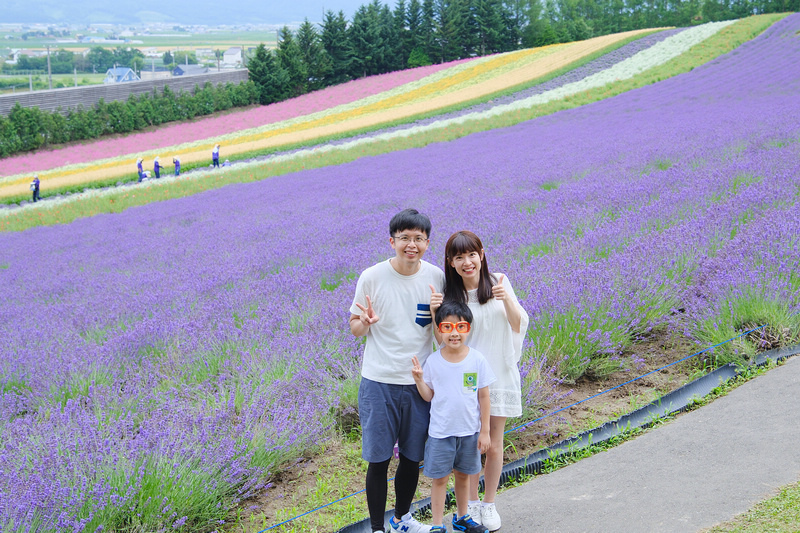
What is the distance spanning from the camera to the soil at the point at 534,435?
3.13 meters

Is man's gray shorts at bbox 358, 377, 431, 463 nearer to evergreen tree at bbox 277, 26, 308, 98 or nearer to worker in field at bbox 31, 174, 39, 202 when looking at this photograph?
worker in field at bbox 31, 174, 39, 202

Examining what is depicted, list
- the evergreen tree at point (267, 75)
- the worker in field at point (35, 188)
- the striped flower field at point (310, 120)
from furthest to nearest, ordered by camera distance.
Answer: the evergreen tree at point (267, 75), the striped flower field at point (310, 120), the worker in field at point (35, 188)

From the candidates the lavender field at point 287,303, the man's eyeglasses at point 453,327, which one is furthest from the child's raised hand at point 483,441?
the lavender field at point 287,303

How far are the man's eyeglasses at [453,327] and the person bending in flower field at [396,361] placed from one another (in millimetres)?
172

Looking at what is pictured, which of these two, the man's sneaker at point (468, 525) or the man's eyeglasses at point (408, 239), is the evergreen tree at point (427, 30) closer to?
the man's eyeglasses at point (408, 239)

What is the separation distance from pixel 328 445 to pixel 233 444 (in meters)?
0.71

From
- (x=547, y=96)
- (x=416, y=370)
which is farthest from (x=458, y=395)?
(x=547, y=96)

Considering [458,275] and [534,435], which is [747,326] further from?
[458,275]

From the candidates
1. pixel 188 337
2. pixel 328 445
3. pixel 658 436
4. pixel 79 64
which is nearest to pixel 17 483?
pixel 328 445

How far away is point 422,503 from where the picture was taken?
3064 mm

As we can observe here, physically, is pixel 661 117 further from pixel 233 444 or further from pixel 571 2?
pixel 571 2

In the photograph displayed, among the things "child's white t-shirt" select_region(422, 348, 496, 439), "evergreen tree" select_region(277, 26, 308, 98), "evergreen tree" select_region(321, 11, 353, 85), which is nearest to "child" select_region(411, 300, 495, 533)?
"child's white t-shirt" select_region(422, 348, 496, 439)

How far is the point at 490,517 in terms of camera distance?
275cm

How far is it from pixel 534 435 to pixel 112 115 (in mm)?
41836
